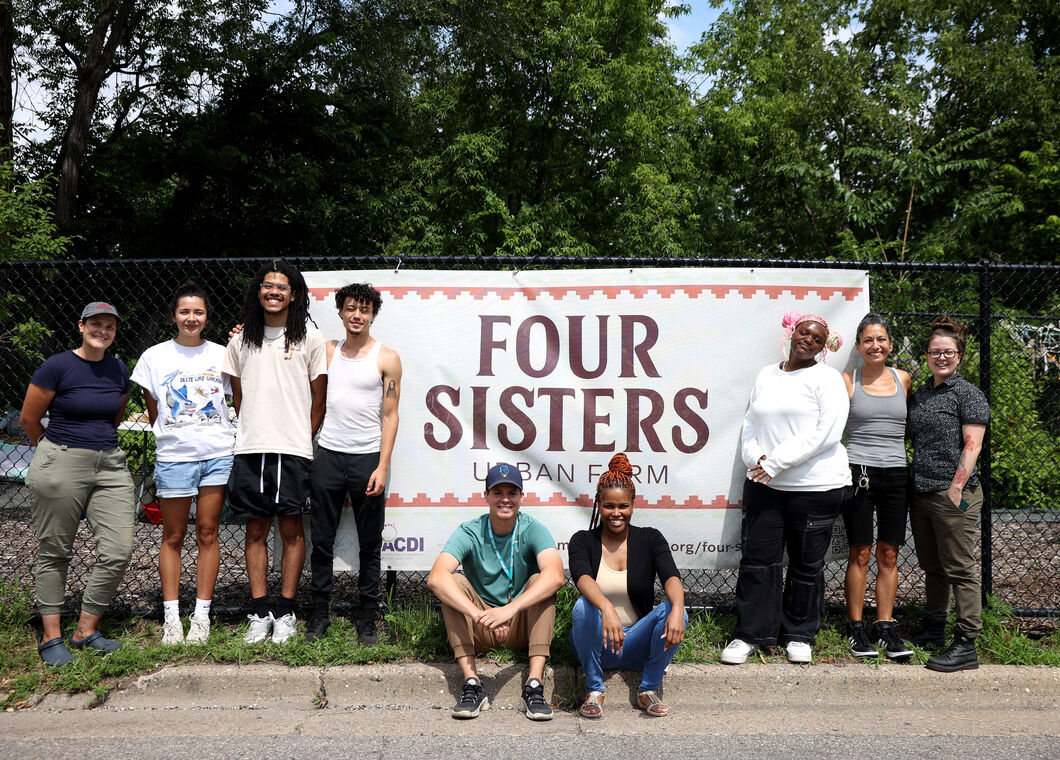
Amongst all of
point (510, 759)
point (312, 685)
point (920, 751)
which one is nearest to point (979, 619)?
point (920, 751)

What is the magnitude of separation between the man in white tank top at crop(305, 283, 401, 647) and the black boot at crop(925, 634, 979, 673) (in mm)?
2741

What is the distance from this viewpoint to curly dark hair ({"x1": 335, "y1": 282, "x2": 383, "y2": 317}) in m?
3.95

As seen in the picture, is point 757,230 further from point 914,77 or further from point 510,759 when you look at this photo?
point 510,759

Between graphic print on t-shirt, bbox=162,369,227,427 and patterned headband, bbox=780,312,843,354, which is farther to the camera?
patterned headband, bbox=780,312,843,354

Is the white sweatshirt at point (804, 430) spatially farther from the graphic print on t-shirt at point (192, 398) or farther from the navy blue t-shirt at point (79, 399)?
the navy blue t-shirt at point (79, 399)

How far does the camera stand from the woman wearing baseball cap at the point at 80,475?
12.1ft

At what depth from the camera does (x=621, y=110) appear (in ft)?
47.1

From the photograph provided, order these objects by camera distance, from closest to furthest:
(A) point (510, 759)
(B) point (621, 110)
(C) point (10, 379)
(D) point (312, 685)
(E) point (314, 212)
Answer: (A) point (510, 759), (D) point (312, 685), (C) point (10, 379), (E) point (314, 212), (B) point (621, 110)

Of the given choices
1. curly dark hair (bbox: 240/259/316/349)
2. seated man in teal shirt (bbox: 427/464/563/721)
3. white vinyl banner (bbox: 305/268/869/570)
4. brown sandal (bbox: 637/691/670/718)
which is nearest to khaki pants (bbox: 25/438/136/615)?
curly dark hair (bbox: 240/259/316/349)

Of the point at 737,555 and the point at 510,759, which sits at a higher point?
the point at 737,555

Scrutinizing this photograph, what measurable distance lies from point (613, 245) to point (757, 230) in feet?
17.2

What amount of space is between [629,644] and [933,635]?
65.6 inches

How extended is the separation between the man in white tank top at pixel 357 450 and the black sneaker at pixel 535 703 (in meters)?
0.90

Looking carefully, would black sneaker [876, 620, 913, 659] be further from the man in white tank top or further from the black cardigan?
the man in white tank top
